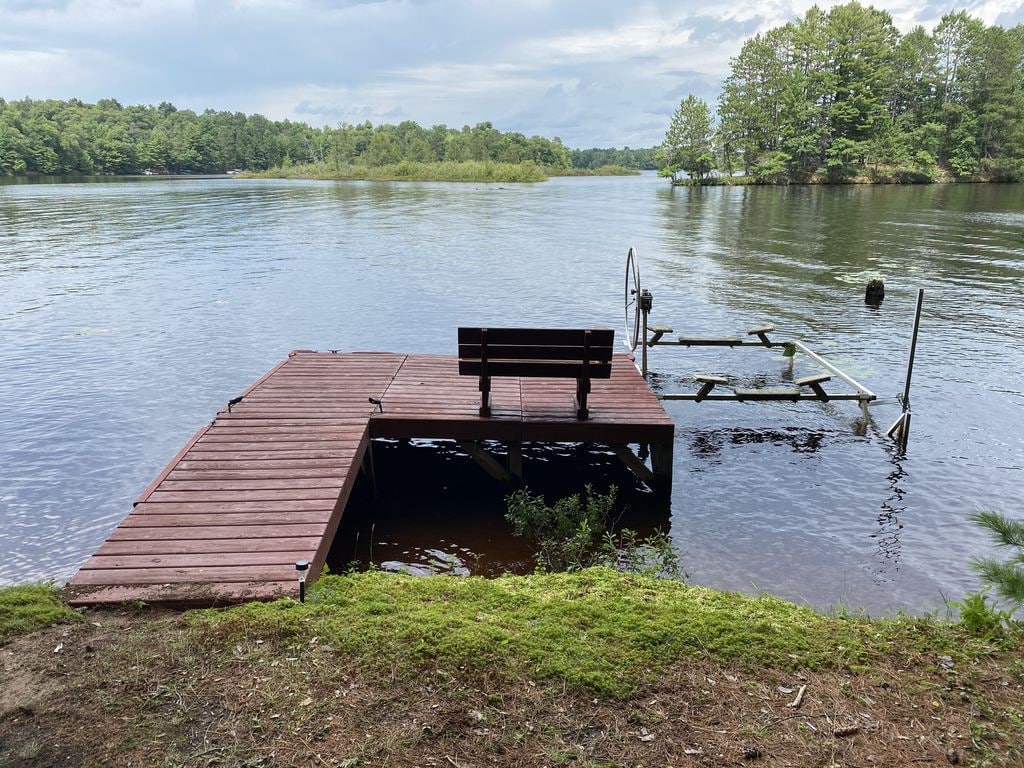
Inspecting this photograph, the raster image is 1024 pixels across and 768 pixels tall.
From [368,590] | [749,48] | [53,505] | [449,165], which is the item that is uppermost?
[749,48]

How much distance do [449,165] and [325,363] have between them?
94245 mm

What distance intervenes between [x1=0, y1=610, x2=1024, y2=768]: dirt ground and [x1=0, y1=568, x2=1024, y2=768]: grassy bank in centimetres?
1

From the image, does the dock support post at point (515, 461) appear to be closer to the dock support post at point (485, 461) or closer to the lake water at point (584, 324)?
the dock support post at point (485, 461)

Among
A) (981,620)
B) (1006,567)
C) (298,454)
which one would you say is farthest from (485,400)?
(1006,567)

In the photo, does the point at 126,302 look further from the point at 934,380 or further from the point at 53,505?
the point at 934,380

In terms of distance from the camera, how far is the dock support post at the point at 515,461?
28.4 feet

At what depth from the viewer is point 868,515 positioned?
8016 millimetres

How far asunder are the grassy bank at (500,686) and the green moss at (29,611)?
20mm

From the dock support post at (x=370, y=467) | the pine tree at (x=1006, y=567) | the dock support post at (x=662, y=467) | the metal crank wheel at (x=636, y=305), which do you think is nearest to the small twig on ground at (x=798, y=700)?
the pine tree at (x=1006, y=567)

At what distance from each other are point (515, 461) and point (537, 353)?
1.44 metres

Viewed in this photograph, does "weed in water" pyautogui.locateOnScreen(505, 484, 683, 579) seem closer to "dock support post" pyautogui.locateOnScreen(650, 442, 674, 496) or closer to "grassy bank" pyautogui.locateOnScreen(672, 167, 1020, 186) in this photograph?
"dock support post" pyautogui.locateOnScreen(650, 442, 674, 496)

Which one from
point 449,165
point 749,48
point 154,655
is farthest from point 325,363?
point 449,165

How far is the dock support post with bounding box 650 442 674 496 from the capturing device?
336 inches

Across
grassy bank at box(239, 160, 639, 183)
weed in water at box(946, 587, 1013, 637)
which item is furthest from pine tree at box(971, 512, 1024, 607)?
grassy bank at box(239, 160, 639, 183)
